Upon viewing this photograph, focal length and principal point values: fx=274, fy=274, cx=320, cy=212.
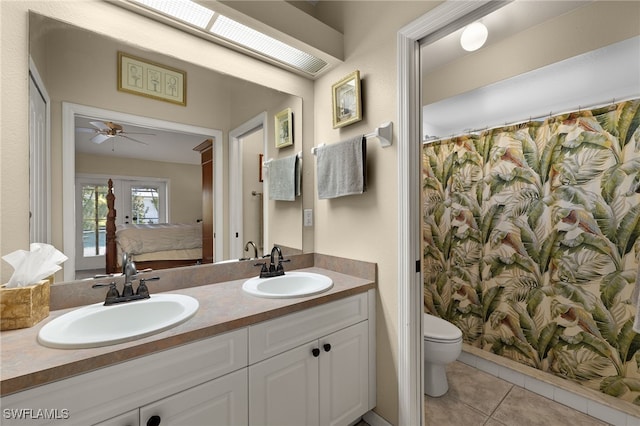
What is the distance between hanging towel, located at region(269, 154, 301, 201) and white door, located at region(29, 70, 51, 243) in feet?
3.59

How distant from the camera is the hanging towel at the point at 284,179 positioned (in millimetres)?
1868

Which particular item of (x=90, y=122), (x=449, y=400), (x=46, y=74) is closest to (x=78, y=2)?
(x=46, y=74)

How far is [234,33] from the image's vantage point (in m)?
1.47

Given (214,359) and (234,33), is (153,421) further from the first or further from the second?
(234,33)

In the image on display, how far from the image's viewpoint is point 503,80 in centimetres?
197

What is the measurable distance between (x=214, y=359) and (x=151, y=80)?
131cm

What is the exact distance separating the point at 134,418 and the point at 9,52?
4.40 feet

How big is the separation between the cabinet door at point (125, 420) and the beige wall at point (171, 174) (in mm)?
893

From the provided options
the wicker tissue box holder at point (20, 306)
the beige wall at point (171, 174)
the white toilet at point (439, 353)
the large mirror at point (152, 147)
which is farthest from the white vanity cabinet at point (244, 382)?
the beige wall at point (171, 174)

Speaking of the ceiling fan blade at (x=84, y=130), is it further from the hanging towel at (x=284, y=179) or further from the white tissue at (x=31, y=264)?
the hanging towel at (x=284, y=179)

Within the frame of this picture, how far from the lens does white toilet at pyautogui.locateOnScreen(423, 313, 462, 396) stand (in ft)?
5.81

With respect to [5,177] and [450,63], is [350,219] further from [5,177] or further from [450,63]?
[450,63]

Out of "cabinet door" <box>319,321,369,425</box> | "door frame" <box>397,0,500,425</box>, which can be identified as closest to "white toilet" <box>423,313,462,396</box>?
"door frame" <box>397,0,500,425</box>

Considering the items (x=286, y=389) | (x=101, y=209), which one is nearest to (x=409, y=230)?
(x=286, y=389)
